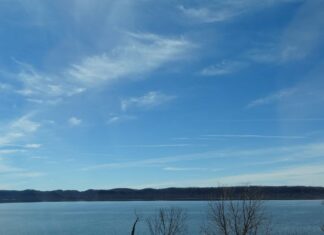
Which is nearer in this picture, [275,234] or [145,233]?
[275,234]

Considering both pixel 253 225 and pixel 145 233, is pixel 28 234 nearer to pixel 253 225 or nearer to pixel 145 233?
pixel 145 233

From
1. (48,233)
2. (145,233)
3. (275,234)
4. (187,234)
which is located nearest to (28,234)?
(48,233)

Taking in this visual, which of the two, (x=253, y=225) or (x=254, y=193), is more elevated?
(x=254, y=193)

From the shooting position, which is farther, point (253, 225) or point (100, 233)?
point (100, 233)

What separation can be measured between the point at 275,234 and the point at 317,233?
7.46 metres

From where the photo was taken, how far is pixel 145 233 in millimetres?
54969

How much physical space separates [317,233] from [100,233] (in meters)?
26.3

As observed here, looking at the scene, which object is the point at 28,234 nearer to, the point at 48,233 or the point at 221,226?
the point at 48,233

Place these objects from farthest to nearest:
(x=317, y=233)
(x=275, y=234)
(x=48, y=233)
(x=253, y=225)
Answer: (x=48, y=233) < (x=317, y=233) < (x=275, y=234) < (x=253, y=225)

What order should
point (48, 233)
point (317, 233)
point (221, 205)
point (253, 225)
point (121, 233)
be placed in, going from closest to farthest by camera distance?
1. point (253, 225)
2. point (221, 205)
3. point (317, 233)
4. point (121, 233)
5. point (48, 233)

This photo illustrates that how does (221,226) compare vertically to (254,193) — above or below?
below

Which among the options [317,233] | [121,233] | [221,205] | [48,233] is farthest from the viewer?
[48,233]

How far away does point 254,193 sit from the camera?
99.8 ft

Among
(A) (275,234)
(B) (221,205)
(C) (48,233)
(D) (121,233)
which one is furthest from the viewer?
(C) (48,233)
